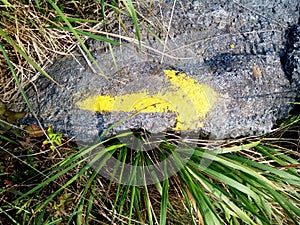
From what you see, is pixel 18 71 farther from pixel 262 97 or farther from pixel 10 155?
pixel 262 97

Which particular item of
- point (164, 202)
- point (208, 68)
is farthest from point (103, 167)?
point (208, 68)

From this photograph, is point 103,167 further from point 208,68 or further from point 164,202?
point 208,68

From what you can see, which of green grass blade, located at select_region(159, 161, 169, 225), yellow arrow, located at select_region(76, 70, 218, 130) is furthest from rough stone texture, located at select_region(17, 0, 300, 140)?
green grass blade, located at select_region(159, 161, 169, 225)

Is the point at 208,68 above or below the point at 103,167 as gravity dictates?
above

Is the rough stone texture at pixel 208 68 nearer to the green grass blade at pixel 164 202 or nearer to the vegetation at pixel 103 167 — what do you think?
the vegetation at pixel 103 167

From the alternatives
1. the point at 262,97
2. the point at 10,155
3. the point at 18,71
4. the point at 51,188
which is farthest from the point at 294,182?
the point at 18,71

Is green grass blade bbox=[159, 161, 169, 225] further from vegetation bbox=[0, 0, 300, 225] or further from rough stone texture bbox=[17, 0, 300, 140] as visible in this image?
rough stone texture bbox=[17, 0, 300, 140]

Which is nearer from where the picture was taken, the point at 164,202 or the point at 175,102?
the point at 164,202
